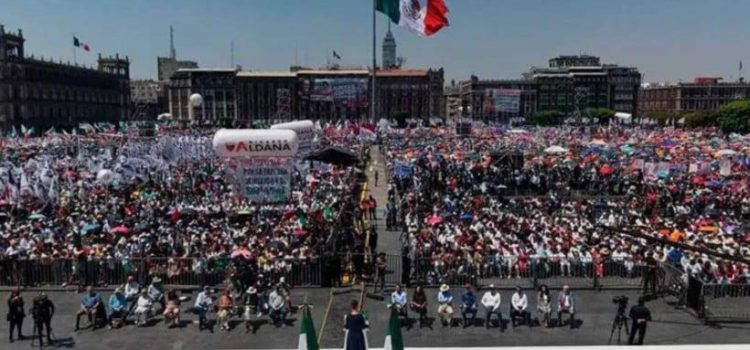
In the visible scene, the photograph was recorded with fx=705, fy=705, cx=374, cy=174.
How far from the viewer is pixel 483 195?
30.8m

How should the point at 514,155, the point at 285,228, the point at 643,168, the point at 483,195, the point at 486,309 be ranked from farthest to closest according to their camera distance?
the point at 514,155, the point at 643,168, the point at 483,195, the point at 285,228, the point at 486,309

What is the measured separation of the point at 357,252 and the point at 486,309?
5.08 metres

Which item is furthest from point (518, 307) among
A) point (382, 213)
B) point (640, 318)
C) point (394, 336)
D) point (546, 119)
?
point (546, 119)

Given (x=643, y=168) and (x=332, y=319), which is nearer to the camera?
(x=332, y=319)

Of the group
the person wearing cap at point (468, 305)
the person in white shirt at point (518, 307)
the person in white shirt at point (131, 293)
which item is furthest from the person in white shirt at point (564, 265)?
the person in white shirt at point (131, 293)

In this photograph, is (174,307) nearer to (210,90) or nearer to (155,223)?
(155,223)

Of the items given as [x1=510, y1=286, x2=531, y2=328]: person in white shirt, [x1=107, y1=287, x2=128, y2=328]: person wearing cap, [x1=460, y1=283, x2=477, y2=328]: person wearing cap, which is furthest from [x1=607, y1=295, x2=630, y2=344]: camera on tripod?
[x1=107, y1=287, x2=128, y2=328]: person wearing cap

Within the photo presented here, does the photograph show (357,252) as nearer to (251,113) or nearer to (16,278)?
(16,278)

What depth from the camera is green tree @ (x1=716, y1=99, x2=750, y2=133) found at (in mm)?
93938

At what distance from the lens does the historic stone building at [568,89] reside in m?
164

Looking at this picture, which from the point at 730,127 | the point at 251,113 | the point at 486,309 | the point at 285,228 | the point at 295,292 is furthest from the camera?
the point at 251,113

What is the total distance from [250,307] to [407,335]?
3485mm

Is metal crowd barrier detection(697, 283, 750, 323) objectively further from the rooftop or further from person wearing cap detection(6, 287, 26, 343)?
the rooftop

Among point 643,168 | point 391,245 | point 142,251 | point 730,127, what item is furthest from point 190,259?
point 730,127
